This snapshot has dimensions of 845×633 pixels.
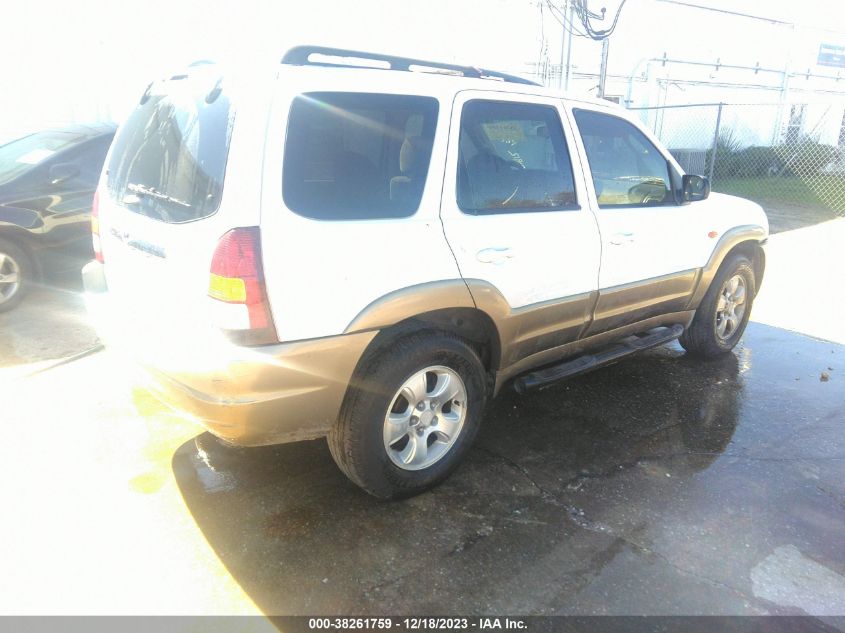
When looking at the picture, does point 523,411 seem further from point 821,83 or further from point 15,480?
point 821,83

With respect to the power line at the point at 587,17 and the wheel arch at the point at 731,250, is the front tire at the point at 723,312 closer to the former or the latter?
the wheel arch at the point at 731,250

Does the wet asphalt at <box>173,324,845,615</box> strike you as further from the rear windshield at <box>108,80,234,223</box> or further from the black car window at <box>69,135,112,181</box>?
the black car window at <box>69,135,112,181</box>

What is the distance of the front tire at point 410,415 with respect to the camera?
2639 millimetres

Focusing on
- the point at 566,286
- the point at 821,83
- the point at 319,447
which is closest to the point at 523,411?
the point at 566,286

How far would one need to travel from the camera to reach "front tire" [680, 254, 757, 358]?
451cm

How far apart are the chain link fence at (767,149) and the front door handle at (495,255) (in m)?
12.2

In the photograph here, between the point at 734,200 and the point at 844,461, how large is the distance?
2.07m

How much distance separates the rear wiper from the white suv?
12 mm

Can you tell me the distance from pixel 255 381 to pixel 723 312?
381 cm

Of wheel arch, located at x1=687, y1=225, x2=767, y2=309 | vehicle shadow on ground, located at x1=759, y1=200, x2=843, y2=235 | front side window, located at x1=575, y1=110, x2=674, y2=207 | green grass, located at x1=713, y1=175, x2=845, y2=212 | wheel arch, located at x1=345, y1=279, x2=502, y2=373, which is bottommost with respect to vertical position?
green grass, located at x1=713, y1=175, x2=845, y2=212

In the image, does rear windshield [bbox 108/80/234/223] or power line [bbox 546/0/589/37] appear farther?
power line [bbox 546/0/589/37]

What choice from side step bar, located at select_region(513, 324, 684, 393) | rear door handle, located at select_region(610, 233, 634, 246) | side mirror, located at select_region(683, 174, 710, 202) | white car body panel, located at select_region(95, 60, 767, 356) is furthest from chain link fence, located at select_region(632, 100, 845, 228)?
white car body panel, located at select_region(95, 60, 767, 356)

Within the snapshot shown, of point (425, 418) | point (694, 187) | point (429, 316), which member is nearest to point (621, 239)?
point (694, 187)

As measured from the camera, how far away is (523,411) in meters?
3.93
